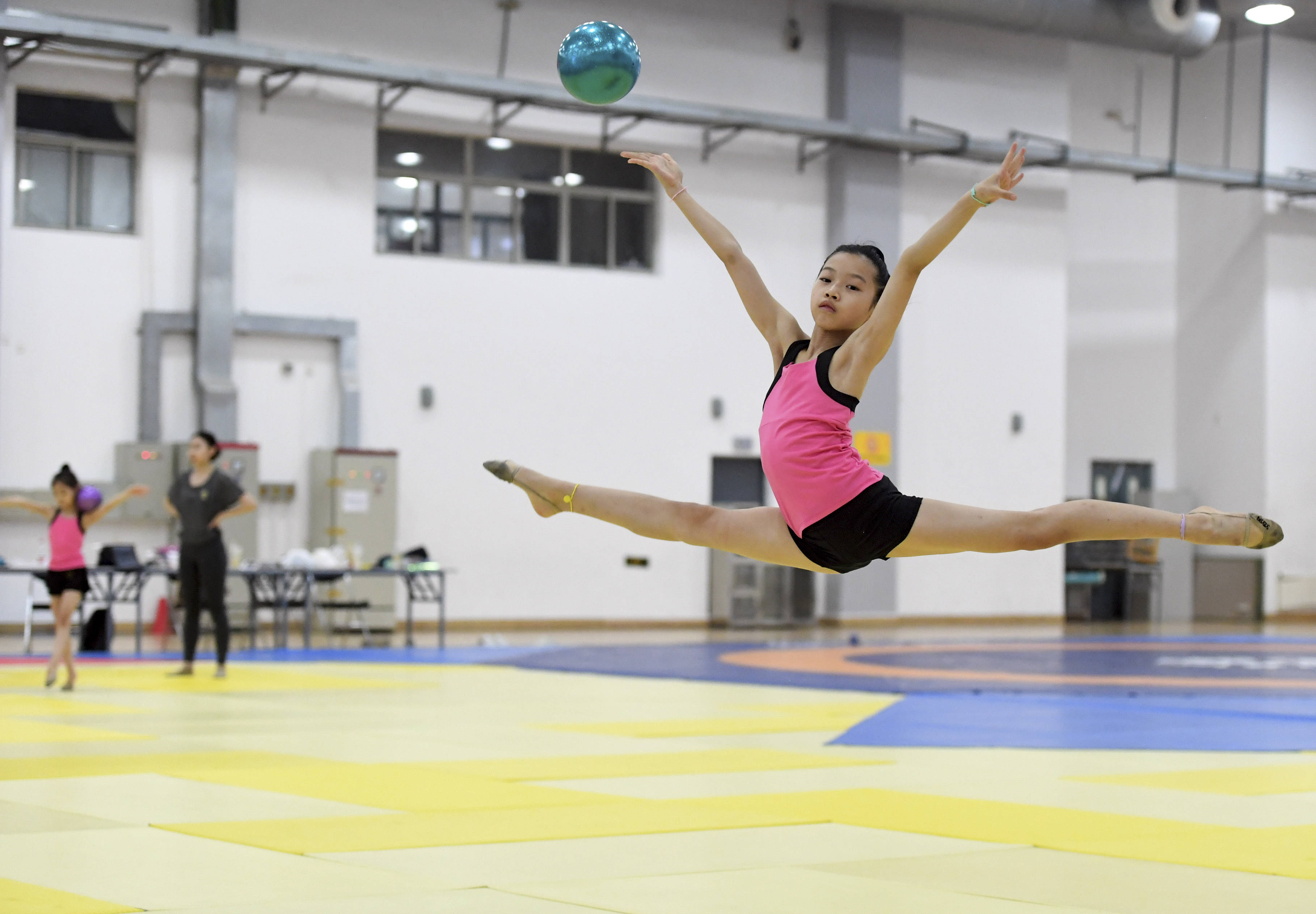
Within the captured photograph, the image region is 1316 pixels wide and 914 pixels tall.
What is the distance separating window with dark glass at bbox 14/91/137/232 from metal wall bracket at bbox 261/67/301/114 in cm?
176

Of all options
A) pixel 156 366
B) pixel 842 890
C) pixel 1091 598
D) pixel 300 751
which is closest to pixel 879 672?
pixel 300 751

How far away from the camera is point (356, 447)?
2116cm

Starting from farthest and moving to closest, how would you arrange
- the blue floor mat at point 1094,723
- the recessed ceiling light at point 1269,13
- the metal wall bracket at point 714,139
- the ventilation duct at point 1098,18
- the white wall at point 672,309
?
the metal wall bracket at point 714,139, the ventilation duct at point 1098,18, the white wall at point 672,309, the recessed ceiling light at point 1269,13, the blue floor mat at point 1094,723

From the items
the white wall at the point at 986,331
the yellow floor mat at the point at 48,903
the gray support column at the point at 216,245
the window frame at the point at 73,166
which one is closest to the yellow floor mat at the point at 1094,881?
the yellow floor mat at the point at 48,903

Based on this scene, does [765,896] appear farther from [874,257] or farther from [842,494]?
[874,257]

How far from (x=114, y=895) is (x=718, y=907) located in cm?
166

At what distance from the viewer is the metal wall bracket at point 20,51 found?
61.9ft

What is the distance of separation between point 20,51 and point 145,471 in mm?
5742

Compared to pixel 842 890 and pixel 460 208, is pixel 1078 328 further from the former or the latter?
pixel 842 890

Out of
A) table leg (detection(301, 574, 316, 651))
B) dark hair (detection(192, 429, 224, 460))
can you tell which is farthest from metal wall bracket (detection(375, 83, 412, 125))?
dark hair (detection(192, 429, 224, 460))

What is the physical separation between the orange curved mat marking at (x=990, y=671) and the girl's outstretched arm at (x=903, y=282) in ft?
27.1

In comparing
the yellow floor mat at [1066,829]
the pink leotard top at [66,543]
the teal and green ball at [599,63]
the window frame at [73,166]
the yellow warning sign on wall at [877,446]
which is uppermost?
the window frame at [73,166]

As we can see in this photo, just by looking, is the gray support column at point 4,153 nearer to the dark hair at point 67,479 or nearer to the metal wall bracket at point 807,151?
the dark hair at point 67,479

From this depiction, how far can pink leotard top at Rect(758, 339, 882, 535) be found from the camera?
5.09m
